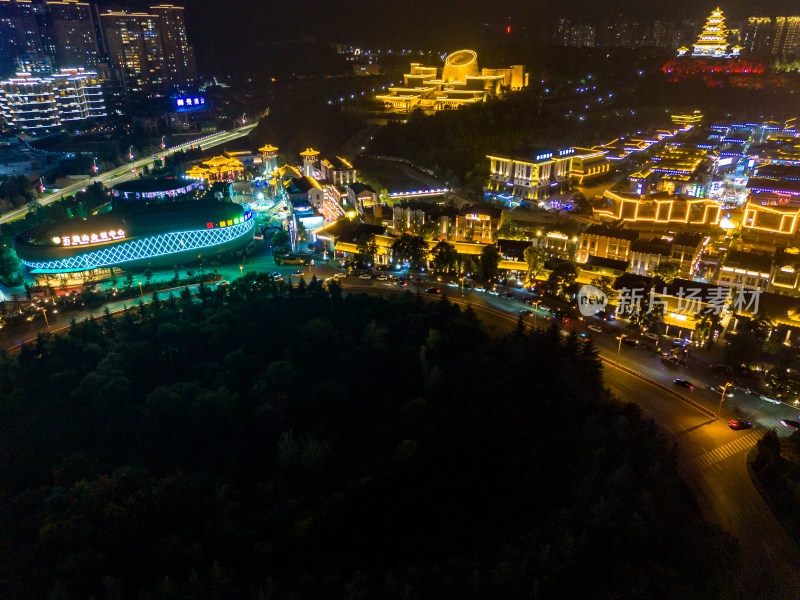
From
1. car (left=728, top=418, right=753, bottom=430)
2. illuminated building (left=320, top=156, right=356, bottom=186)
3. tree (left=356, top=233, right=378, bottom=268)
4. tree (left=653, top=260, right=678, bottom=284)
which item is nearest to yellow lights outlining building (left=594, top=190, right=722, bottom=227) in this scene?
tree (left=653, top=260, right=678, bottom=284)

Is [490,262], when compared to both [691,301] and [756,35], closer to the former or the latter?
[691,301]

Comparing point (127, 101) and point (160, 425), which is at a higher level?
point (127, 101)

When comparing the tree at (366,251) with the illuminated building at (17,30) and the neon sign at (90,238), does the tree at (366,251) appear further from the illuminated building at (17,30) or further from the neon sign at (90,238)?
the illuminated building at (17,30)

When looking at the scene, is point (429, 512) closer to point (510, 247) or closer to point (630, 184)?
point (510, 247)

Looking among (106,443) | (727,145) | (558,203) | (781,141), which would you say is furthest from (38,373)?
(781,141)

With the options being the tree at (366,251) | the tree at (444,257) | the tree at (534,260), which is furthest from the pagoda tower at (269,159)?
the tree at (534,260)
